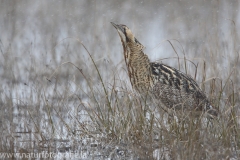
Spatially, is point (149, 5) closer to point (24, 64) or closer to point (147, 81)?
point (24, 64)

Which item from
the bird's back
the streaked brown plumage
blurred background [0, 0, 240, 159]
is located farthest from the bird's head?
blurred background [0, 0, 240, 159]

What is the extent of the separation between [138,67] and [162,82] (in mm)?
285

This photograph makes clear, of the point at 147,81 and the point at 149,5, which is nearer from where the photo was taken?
the point at 147,81

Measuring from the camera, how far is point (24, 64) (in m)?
7.77

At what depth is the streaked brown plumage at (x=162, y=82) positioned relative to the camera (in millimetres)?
5273

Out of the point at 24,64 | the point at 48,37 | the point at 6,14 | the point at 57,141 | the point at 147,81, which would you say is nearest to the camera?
the point at 57,141

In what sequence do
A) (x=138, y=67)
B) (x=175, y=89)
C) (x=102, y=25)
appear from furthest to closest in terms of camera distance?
(x=102, y=25)
(x=138, y=67)
(x=175, y=89)

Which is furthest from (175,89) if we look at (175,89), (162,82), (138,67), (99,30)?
(99,30)

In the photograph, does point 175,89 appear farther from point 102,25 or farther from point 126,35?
point 102,25

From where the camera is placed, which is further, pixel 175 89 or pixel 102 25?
pixel 102 25

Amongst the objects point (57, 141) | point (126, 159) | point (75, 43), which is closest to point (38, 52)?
point (75, 43)

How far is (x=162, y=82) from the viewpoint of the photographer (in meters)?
5.34

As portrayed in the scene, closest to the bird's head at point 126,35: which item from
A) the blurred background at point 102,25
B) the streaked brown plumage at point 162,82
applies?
the streaked brown plumage at point 162,82

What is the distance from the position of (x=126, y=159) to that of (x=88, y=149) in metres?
0.39
